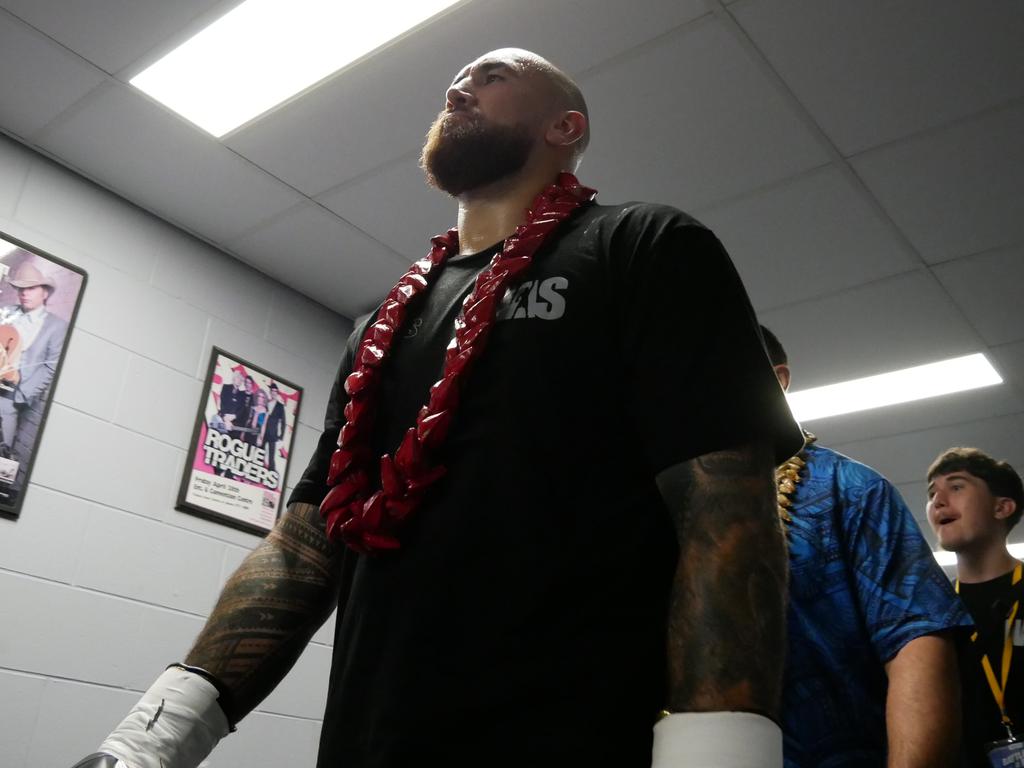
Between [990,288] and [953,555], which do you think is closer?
[990,288]

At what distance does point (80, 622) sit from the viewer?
2.59 m

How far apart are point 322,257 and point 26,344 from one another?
112 cm

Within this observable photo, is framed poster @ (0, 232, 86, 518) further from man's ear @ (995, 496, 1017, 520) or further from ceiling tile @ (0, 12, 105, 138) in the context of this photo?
man's ear @ (995, 496, 1017, 520)

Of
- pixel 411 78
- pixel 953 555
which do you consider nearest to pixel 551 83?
pixel 411 78

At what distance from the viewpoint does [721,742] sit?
63 cm

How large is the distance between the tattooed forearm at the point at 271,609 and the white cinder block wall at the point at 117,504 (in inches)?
71.5

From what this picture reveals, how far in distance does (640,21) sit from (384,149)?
925 millimetres

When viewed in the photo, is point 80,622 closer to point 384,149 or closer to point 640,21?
point 384,149

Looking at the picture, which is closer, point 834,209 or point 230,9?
point 230,9

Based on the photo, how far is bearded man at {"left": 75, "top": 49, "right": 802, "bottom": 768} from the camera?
70cm

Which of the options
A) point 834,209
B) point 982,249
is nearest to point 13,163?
point 834,209

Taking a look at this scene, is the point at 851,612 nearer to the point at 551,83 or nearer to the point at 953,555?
the point at 551,83

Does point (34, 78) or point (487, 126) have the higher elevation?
point (34, 78)

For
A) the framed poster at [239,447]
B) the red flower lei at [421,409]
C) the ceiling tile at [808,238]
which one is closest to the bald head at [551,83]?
the red flower lei at [421,409]
